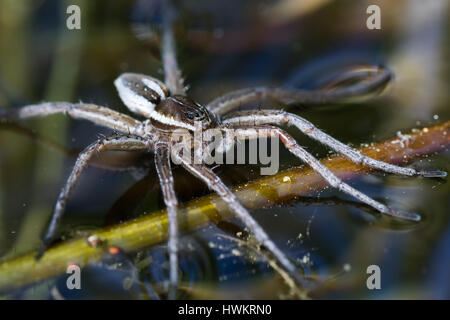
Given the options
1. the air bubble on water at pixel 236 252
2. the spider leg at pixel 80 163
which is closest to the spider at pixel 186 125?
the spider leg at pixel 80 163

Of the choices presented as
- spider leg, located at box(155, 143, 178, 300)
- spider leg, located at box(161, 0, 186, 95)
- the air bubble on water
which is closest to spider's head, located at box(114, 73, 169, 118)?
spider leg, located at box(161, 0, 186, 95)

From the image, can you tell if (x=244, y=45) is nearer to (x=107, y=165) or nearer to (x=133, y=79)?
(x=133, y=79)

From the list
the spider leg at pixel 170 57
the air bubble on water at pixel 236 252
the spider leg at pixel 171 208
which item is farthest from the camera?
the spider leg at pixel 170 57

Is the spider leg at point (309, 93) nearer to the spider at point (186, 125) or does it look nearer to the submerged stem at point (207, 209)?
the spider at point (186, 125)

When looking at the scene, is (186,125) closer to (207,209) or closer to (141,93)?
(141,93)

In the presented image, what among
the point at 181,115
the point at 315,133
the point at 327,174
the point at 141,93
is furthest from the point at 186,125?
the point at 327,174

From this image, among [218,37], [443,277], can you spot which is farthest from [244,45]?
[443,277]
